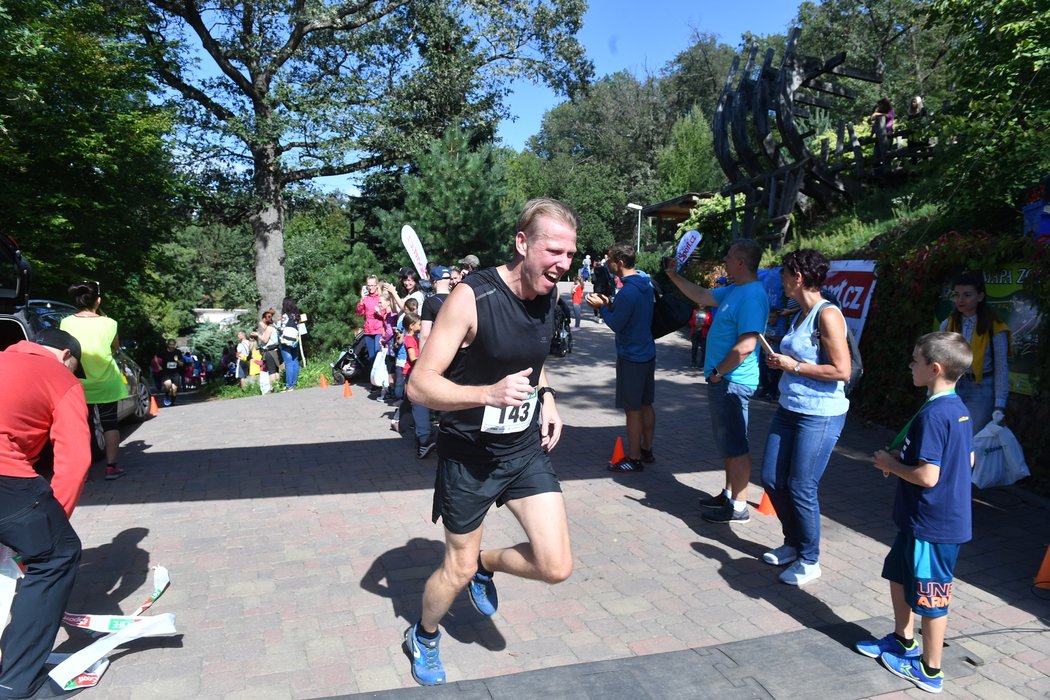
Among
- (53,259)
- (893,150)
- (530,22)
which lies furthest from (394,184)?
(893,150)

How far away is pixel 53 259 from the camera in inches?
446

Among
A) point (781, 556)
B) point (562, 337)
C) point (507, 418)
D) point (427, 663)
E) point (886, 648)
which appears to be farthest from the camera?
point (562, 337)

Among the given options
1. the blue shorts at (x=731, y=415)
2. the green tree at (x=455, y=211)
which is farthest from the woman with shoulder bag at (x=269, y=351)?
the blue shorts at (x=731, y=415)

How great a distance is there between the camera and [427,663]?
10.2 feet

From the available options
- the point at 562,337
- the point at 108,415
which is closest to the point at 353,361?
the point at 562,337

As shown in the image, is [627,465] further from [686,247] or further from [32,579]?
[32,579]

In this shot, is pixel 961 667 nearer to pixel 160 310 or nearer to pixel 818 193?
pixel 818 193

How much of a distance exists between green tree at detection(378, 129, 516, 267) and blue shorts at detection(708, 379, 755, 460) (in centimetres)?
1077

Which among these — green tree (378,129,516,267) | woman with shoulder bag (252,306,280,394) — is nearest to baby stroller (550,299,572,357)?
green tree (378,129,516,267)

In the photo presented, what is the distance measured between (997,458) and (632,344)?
281 cm

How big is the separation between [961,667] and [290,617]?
3372 mm

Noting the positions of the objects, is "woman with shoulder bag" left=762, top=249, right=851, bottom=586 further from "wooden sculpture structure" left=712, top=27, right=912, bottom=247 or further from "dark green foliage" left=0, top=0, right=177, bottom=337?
"wooden sculpture structure" left=712, top=27, right=912, bottom=247

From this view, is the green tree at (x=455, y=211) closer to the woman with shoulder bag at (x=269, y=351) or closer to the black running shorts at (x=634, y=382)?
the woman with shoulder bag at (x=269, y=351)

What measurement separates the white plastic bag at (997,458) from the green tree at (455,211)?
11.6m
